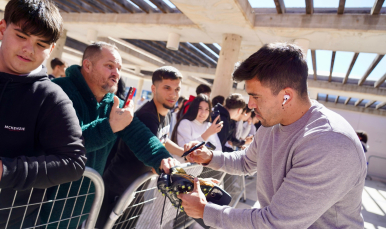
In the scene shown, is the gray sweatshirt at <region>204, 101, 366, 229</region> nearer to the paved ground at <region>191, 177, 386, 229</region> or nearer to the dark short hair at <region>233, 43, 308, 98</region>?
the dark short hair at <region>233, 43, 308, 98</region>

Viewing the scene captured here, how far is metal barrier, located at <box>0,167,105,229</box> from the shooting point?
1.23 m

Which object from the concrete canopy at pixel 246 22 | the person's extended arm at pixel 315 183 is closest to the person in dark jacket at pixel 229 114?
the concrete canopy at pixel 246 22

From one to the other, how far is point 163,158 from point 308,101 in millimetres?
1049

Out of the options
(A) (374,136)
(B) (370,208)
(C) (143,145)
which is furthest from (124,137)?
(A) (374,136)

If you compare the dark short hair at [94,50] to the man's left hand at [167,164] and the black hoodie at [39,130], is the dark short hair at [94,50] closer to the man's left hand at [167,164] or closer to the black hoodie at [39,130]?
the black hoodie at [39,130]

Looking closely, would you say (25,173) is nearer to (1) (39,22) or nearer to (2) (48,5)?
(1) (39,22)

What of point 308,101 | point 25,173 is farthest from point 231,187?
point 25,173

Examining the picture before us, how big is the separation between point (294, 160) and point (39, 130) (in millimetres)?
1355

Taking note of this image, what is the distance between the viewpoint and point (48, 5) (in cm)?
123

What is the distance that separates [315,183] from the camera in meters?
1.21

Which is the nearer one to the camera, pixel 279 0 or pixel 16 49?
pixel 16 49

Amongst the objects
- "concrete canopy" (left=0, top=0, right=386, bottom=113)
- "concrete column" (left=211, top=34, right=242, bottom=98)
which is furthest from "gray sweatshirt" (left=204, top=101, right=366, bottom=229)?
"concrete column" (left=211, top=34, right=242, bottom=98)

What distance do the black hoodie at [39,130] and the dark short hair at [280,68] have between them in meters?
1.11

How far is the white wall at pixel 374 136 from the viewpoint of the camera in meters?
14.2
